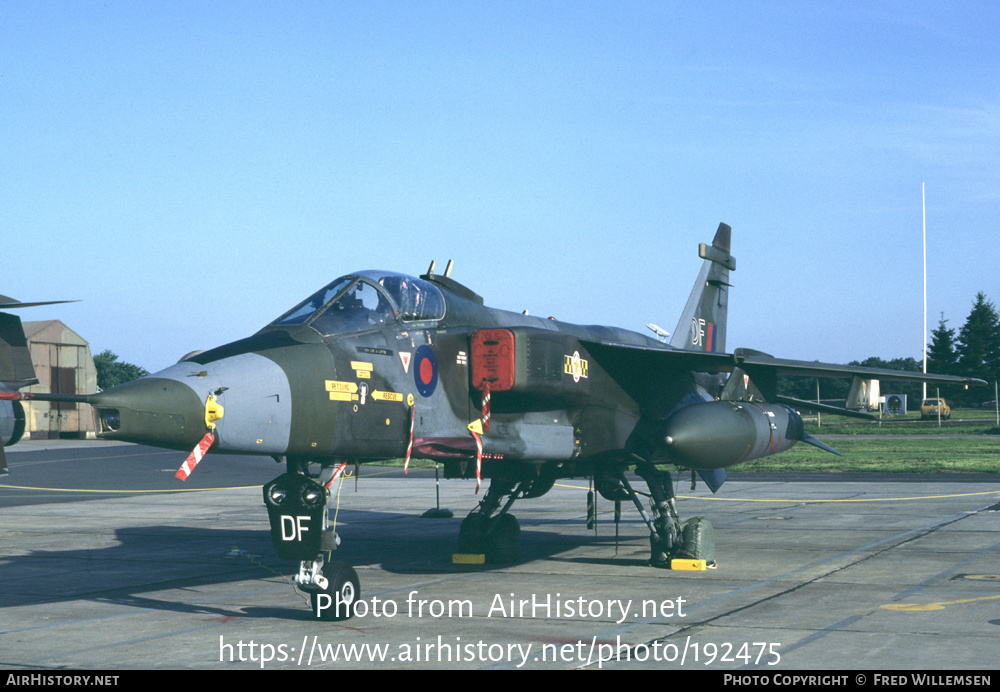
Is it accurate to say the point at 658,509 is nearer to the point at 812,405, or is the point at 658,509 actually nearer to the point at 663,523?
the point at 663,523

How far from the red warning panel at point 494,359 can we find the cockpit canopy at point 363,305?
0.69m

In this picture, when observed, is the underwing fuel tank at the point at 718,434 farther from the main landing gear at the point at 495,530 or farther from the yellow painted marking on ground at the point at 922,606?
the yellow painted marking on ground at the point at 922,606

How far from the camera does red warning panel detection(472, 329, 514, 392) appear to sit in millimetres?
11156

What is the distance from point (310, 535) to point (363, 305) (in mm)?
2501

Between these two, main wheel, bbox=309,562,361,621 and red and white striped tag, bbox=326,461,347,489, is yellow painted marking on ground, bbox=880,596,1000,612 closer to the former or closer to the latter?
main wheel, bbox=309,562,361,621

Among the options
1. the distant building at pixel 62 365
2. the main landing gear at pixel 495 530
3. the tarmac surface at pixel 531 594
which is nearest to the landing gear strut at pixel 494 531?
the main landing gear at pixel 495 530

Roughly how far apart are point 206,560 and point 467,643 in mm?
7731

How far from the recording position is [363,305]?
33.5 feet

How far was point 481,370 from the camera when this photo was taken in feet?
36.9

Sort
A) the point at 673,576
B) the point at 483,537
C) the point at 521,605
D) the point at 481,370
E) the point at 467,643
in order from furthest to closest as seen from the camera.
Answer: the point at 483,537
the point at 673,576
the point at 481,370
the point at 521,605
the point at 467,643

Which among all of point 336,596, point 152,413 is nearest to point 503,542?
point 336,596

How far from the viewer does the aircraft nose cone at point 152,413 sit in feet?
25.4
